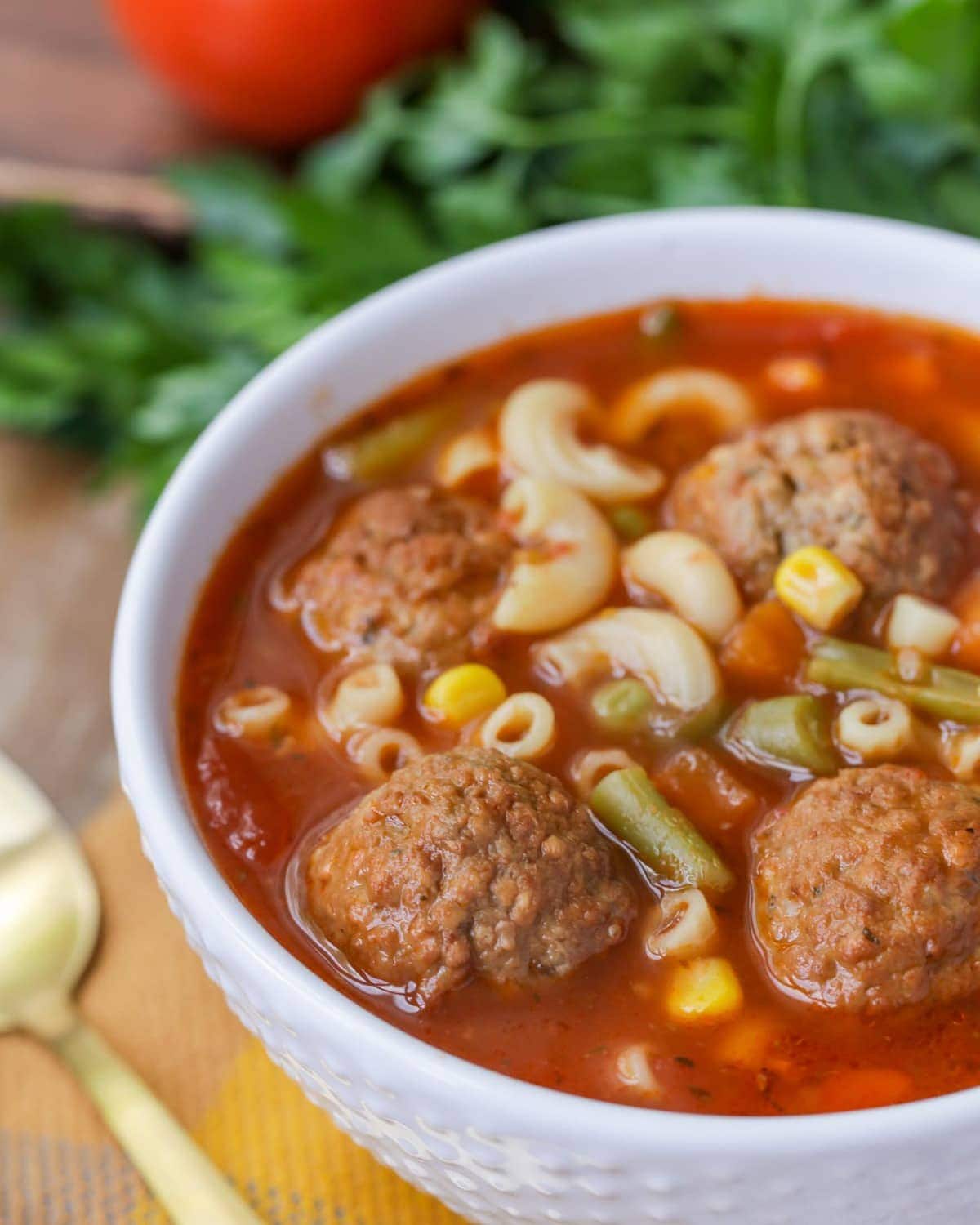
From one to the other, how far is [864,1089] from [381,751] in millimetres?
809

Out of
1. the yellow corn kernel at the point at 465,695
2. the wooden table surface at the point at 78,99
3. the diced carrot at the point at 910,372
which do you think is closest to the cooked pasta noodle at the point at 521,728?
the yellow corn kernel at the point at 465,695

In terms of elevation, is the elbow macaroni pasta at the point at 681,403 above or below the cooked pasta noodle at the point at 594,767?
above

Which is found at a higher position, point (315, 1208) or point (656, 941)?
point (656, 941)

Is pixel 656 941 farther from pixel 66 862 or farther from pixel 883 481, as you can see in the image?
pixel 66 862

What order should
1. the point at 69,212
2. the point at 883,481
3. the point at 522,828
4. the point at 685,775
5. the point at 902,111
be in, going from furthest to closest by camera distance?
the point at 69,212
the point at 902,111
the point at 883,481
the point at 685,775
the point at 522,828

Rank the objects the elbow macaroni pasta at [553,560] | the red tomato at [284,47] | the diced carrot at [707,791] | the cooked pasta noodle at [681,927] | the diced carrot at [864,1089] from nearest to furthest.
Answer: the diced carrot at [864,1089]
the cooked pasta noodle at [681,927]
the diced carrot at [707,791]
the elbow macaroni pasta at [553,560]
the red tomato at [284,47]

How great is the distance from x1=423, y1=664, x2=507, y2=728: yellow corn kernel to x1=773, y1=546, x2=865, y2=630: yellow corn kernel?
469mm

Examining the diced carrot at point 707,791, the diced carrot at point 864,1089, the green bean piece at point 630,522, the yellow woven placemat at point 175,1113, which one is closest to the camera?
the diced carrot at point 864,1089

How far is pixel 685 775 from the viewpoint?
2.21 meters

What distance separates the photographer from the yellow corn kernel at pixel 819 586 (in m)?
2.30

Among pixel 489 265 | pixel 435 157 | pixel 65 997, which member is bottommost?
pixel 65 997

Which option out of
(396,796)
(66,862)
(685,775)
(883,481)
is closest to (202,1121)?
(66,862)

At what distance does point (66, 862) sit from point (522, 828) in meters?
1.06

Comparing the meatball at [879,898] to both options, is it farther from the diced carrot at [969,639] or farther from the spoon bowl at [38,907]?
the spoon bowl at [38,907]
